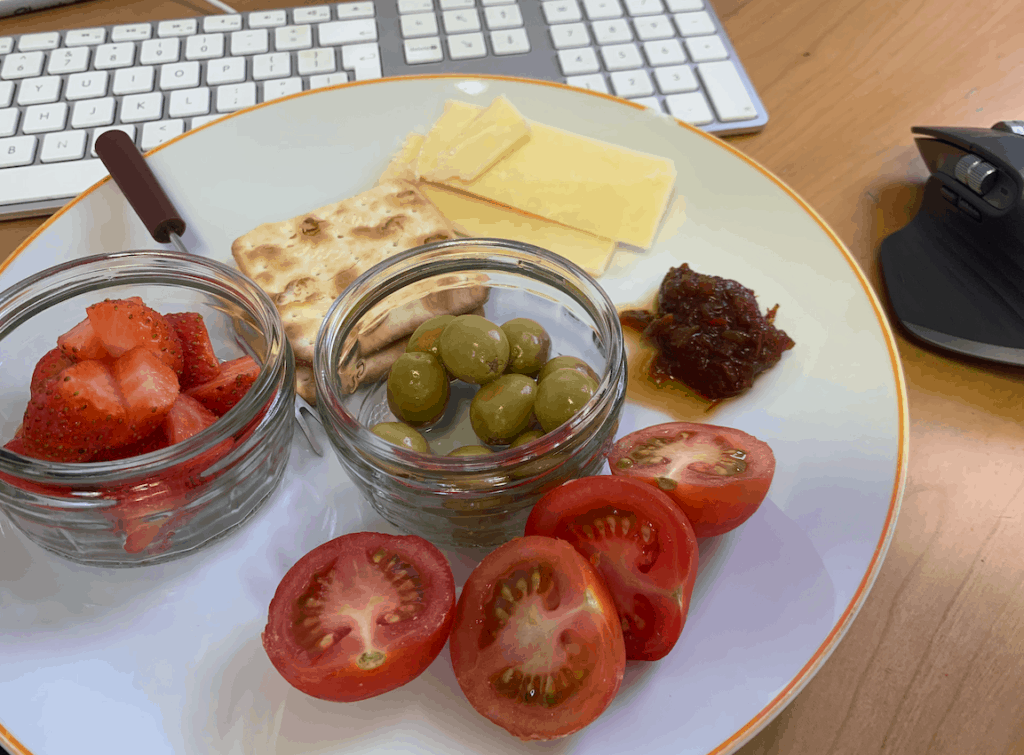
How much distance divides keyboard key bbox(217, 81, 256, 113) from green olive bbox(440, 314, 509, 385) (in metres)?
0.90

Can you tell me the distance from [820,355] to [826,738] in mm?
523

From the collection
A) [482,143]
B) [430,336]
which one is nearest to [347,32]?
[482,143]

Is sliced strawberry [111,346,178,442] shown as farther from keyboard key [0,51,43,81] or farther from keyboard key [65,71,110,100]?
keyboard key [0,51,43,81]

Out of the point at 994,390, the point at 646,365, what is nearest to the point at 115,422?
the point at 646,365

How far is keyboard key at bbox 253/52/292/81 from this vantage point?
1.56 meters

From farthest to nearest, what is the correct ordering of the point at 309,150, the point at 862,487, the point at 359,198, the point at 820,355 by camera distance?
the point at 309,150 < the point at 359,198 < the point at 820,355 < the point at 862,487

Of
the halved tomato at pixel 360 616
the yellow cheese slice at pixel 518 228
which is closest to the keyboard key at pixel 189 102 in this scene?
the yellow cheese slice at pixel 518 228

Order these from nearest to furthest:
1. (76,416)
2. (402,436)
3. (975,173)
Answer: (76,416), (402,436), (975,173)

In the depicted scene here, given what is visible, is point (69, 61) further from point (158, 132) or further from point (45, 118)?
point (158, 132)

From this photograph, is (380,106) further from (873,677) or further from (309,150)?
(873,677)

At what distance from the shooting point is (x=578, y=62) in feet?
5.14

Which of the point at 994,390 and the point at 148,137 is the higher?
the point at 148,137

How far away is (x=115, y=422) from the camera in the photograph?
81cm

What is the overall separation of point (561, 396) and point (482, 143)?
66 cm
